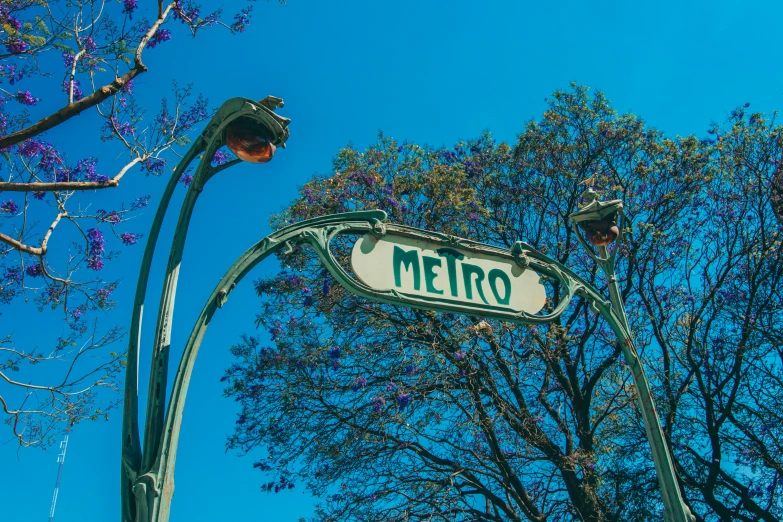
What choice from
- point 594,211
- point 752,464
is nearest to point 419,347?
point 752,464

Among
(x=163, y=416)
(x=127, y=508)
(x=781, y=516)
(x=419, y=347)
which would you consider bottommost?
(x=127, y=508)

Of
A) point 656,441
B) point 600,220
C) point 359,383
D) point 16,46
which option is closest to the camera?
point 656,441

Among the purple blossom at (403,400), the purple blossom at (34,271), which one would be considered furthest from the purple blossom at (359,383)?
the purple blossom at (34,271)

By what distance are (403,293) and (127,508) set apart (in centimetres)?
148

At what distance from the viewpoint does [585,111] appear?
36.0ft

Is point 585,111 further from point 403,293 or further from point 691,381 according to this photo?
point 403,293

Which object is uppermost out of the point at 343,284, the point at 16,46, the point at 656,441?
the point at 16,46

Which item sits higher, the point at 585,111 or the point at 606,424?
the point at 585,111

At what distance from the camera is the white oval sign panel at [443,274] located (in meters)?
3.34

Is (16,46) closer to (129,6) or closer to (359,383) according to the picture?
(129,6)

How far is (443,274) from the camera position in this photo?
137 inches

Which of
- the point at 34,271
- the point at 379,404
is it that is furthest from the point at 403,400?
the point at 34,271

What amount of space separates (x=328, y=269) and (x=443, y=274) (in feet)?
1.91

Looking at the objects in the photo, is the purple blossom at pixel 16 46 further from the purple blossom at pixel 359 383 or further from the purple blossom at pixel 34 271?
the purple blossom at pixel 359 383
